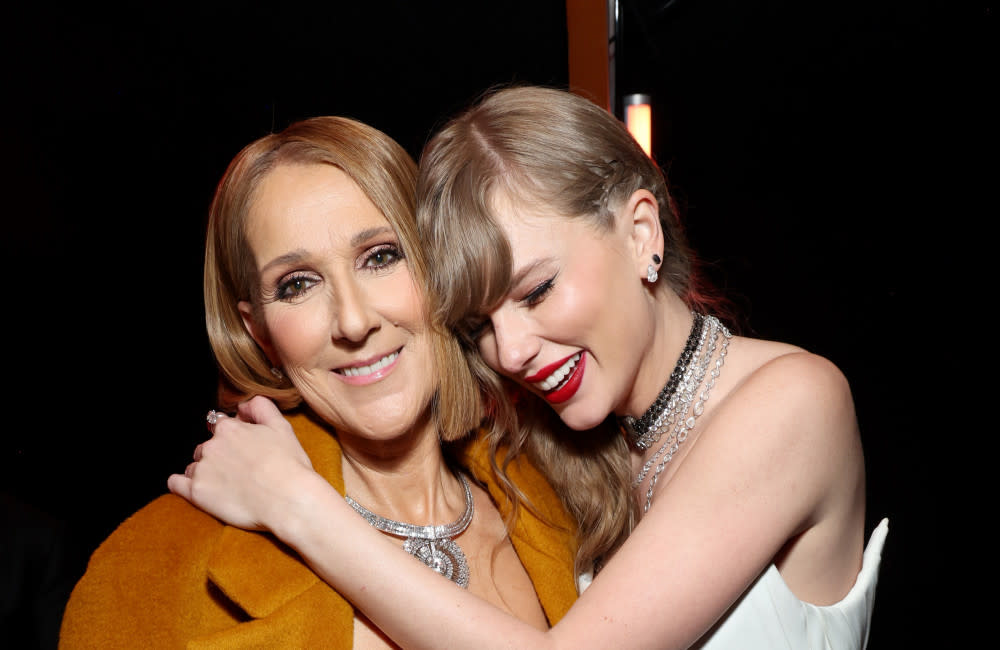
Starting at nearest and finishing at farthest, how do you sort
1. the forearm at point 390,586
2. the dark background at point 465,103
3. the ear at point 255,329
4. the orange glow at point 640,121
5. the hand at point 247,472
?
the forearm at point 390,586 < the hand at point 247,472 < the ear at point 255,329 < the dark background at point 465,103 < the orange glow at point 640,121

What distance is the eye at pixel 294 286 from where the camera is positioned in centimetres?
174

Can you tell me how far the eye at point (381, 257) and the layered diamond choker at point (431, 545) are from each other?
549 mm

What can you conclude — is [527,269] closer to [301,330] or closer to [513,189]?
[513,189]

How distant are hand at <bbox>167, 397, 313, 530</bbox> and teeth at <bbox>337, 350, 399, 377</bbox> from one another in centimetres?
19

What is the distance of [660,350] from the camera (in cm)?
191

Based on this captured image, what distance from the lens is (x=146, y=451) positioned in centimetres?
217

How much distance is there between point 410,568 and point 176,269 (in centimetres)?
112

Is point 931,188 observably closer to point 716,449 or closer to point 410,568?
point 716,449

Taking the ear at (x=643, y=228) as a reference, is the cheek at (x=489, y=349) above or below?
below

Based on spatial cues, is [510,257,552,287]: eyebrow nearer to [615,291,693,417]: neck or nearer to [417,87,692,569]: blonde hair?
[417,87,692,569]: blonde hair

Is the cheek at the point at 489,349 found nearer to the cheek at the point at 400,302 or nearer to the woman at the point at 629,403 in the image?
the woman at the point at 629,403

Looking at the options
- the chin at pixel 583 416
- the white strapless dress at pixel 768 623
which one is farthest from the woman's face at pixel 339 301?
the white strapless dress at pixel 768 623

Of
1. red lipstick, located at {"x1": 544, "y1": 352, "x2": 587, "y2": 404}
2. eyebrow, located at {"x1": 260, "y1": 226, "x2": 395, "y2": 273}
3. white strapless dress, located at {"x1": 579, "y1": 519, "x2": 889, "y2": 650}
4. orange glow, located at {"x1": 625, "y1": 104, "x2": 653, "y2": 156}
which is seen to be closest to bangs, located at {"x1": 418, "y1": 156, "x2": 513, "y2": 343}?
eyebrow, located at {"x1": 260, "y1": 226, "x2": 395, "y2": 273}

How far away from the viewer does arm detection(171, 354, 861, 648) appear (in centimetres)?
150
